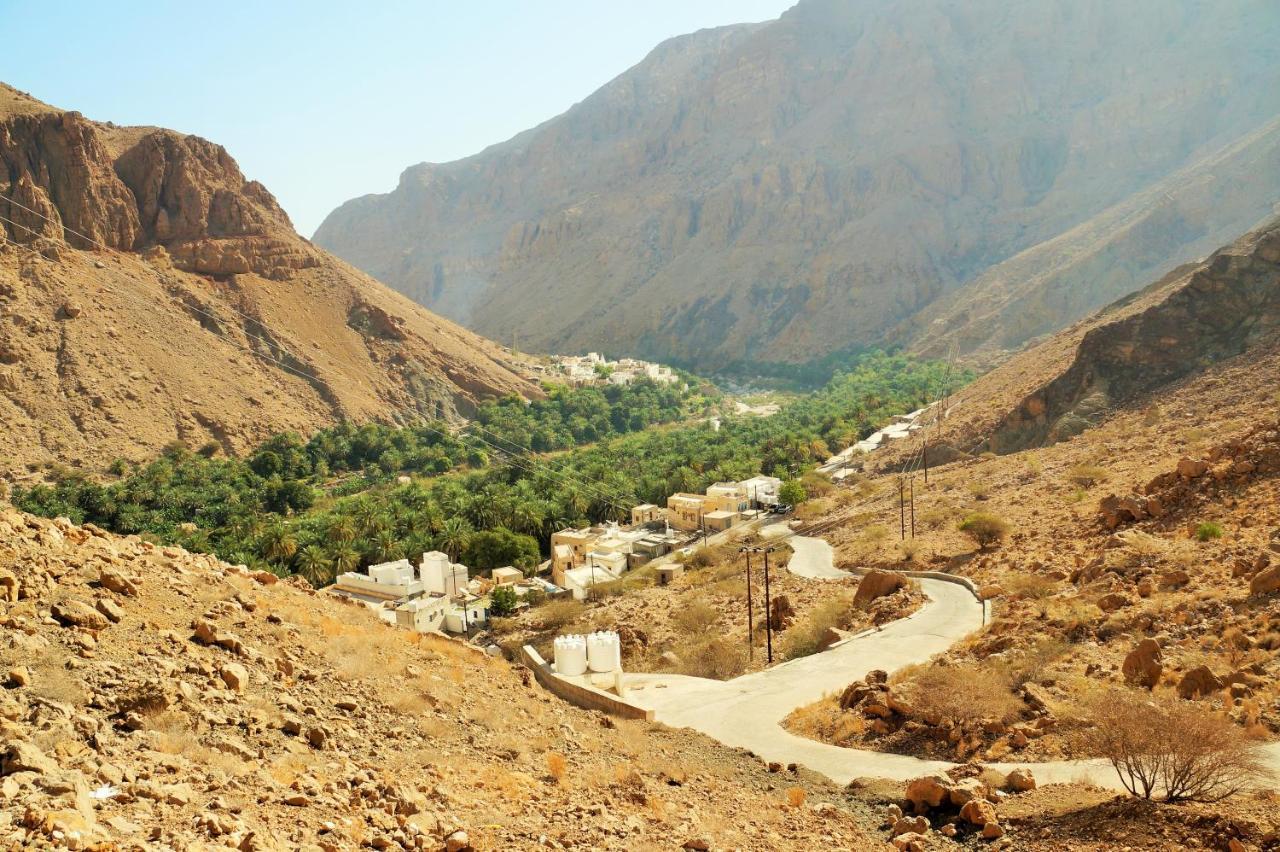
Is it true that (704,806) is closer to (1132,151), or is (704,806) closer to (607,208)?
(1132,151)

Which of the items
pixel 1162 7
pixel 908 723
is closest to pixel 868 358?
pixel 1162 7

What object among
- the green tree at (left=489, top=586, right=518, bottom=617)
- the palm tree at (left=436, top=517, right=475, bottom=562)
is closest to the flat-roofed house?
the palm tree at (left=436, top=517, right=475, bottom=562)

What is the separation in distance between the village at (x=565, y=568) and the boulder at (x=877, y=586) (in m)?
8.84

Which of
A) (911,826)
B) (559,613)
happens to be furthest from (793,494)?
(911,826)

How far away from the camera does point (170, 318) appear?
187 feet

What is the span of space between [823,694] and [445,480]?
36.0 m

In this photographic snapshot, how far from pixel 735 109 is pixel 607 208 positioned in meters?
27.7

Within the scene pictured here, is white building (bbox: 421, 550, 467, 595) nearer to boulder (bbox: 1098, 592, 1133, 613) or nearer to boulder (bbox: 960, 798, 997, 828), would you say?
boulder (bbox: 1098, 592, 1133, 613)

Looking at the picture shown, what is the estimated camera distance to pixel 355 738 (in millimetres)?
8344

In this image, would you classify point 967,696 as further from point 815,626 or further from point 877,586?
point 877,586

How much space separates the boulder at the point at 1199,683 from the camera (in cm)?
1082

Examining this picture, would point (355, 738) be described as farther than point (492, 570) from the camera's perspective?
No

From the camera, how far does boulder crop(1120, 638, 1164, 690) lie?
11617 mm

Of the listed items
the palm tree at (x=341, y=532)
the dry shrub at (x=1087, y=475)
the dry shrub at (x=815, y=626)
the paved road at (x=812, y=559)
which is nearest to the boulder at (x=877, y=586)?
the dry shrub at (x=815, y=626)
